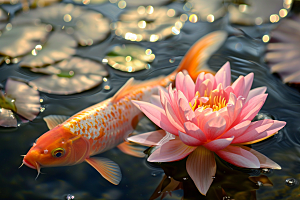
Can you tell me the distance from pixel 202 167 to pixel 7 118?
3.42 feet

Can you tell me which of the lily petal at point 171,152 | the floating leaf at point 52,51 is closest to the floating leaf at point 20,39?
the floating leaf at point 52,51

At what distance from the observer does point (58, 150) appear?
1178 millimetres

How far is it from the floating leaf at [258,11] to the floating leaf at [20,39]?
1.55 meters

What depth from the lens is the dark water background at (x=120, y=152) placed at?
115 cm

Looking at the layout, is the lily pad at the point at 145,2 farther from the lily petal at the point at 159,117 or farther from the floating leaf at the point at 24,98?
the lily petal at the point at 159,117

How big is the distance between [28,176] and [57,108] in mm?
430

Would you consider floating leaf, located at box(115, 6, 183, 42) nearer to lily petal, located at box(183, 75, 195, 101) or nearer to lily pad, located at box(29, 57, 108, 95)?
lily pad, located at box(29, 57, 108, 95)

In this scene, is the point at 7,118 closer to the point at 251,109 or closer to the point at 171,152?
the point at 171,152

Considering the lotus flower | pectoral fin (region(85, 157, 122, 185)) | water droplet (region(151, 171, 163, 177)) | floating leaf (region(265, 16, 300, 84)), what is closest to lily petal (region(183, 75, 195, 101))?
the lotus flower

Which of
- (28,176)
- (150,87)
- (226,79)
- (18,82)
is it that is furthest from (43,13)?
(226,79)

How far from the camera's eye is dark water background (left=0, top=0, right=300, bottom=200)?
3.77 feet

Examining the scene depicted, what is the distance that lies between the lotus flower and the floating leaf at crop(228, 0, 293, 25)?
1147 millimetres

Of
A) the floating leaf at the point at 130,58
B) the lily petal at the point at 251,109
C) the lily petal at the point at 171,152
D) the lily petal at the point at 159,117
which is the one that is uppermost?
the lily petal at the point at 251,109

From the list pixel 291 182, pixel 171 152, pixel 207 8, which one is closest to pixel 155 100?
pixel 171 152
